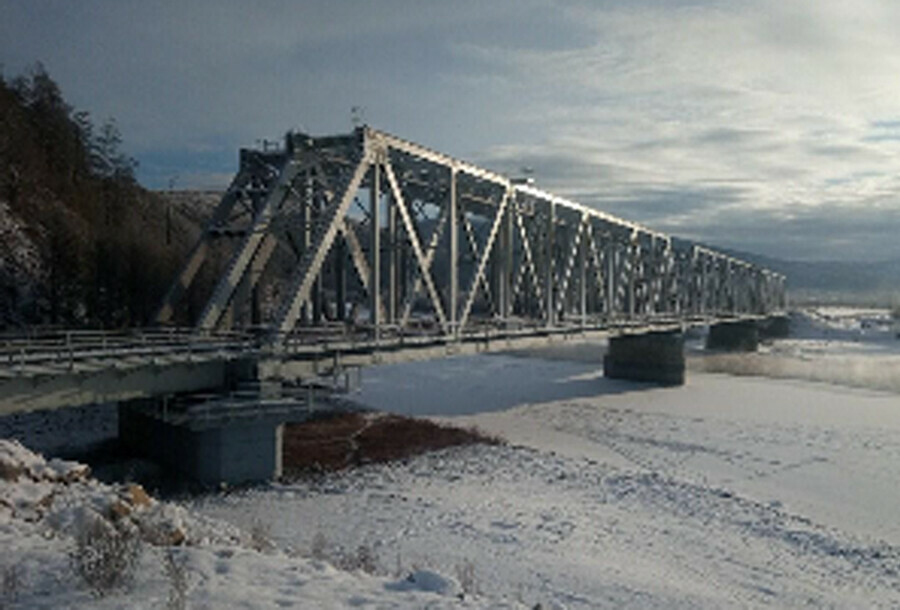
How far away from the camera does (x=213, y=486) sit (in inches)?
850

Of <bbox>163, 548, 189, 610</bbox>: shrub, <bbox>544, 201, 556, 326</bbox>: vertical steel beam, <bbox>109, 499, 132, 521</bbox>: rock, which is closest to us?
<bbox>163, 548, 189, 610</bbox>: shrub

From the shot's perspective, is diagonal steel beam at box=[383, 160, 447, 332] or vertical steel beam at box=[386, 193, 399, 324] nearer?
diagonal steel beam at box=[383, 160, 447, 332]

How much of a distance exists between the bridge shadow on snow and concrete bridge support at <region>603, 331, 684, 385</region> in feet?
4.02

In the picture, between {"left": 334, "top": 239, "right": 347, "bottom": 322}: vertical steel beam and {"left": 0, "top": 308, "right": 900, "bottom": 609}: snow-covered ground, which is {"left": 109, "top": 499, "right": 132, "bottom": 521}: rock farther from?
{"left": 334, "top": 239, "right": 347, "bottom": 322}: vertical steel beam

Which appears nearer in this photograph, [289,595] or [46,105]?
[289,595]

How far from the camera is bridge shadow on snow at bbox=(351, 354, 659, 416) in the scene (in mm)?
41344

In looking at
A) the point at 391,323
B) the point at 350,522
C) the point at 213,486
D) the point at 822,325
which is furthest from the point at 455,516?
the point at 822,325

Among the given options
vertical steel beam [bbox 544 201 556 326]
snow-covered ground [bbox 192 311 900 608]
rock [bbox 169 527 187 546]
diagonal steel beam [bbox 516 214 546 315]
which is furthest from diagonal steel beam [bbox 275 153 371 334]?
vertical steel beam [bbox 544 201 556 326]

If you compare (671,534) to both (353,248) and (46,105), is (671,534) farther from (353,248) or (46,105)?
(46,105)

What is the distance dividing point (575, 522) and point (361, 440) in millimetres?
13189

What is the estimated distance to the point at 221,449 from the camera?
21.8 meters

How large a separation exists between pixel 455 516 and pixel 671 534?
17.9ft

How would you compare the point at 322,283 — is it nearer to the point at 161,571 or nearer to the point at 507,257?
the point at 507,257

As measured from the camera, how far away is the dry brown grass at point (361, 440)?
85.1 feet
